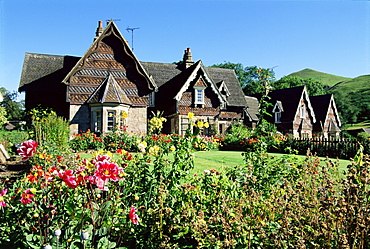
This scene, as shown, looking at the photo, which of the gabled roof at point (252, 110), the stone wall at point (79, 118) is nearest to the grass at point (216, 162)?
the stone wall at point (79, 118)

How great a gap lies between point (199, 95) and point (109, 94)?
8926 millimetres

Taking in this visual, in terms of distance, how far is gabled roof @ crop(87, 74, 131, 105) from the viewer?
70.1ft

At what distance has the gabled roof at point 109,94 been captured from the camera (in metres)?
21.4

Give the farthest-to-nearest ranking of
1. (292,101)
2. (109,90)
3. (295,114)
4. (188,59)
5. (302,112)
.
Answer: (292,101)
(302,112)
(295,114)
(188,59)
(109,90)

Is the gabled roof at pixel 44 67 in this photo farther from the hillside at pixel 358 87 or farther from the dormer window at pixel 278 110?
the hillside at pixel 358 87

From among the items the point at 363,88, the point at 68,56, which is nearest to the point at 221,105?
the point at 68,56

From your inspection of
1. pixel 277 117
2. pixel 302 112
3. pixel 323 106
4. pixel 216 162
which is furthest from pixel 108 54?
pixel 323 106

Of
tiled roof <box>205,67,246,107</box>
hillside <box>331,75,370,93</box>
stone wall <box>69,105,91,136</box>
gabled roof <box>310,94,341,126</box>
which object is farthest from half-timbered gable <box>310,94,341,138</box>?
hillside <box>331,75,370,93</box>

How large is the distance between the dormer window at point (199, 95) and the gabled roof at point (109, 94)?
6.65 meters

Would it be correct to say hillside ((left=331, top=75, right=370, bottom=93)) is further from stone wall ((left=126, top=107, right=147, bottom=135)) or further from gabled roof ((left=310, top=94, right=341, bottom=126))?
stone wall ((left=126, top=107, right=147, bottom=135))

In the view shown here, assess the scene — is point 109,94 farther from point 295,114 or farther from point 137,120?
point 295,114

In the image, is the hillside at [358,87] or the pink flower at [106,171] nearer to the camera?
the pink flower at [106,171]

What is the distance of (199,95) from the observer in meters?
27.2

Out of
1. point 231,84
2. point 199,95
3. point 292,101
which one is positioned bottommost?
point 199,95
